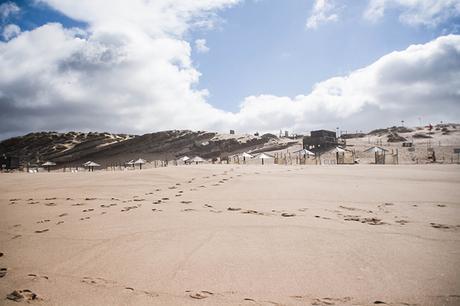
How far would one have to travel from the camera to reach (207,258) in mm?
3357

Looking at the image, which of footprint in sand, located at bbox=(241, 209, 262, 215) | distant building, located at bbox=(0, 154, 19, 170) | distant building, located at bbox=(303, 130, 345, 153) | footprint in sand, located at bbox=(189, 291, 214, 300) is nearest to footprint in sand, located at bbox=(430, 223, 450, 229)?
footprint in sand, located at bbox=(241, 209, 262, 215)

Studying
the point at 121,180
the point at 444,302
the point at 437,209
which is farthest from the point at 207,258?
the point at 121,180

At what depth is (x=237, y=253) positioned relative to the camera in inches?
138

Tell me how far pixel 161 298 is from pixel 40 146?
93.6m

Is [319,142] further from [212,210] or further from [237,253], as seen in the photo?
[237,253]

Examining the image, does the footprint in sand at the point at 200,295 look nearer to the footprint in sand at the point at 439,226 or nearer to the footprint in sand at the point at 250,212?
the footprint in sand at the point at 250,212

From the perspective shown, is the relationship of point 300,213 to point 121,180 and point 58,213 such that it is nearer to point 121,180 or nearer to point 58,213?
point 58,213

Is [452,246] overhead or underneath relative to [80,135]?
underneath

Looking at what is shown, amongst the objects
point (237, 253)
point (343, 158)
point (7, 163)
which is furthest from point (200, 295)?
point (7, 163)

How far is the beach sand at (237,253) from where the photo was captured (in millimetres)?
2574

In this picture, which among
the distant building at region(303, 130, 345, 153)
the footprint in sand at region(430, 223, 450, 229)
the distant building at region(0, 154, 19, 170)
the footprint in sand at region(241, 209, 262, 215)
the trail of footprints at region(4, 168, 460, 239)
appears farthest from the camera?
the distant building at region(0, 154, 19, 170)

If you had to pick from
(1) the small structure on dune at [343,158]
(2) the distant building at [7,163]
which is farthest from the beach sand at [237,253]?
(2) the distant building at [7,163]

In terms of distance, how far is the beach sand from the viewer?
8.45 feet

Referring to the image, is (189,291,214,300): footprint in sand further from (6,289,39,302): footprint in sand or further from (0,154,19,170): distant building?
(0,154,19,170): distant building
